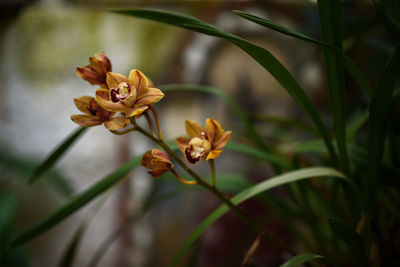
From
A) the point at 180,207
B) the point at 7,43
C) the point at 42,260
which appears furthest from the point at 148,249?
the point at 7,43

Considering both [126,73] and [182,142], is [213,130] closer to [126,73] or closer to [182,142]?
[182,142]

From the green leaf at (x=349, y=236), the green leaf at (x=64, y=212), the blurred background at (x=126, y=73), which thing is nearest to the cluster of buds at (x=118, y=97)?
the green leaf at (x=64, y=212)

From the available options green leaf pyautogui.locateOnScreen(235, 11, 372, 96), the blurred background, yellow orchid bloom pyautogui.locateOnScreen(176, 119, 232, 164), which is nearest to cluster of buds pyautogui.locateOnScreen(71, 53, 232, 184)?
yellow orchid bloom pyautogui.locateOnScreen(176, 119, 232, 164)

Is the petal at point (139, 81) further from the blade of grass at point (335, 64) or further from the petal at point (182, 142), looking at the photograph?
the blade of grass at point (335, 64)

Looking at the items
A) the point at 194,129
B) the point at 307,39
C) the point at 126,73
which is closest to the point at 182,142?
the point at 194,129

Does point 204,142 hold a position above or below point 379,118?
above

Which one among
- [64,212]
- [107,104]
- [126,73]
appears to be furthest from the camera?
[126,73]

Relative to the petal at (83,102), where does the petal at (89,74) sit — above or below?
above
